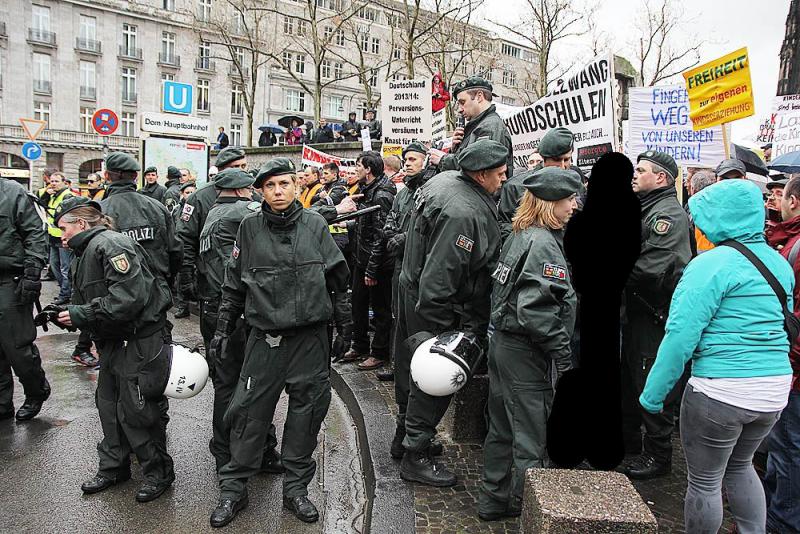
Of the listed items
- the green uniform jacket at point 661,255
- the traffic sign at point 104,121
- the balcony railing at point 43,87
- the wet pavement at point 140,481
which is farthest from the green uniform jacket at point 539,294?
the balcony railing at point 43,87

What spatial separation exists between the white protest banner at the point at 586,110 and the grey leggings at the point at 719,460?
4059 millimetres

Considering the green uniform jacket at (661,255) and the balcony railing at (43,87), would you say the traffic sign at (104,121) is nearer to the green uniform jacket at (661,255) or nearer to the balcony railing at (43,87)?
the green uniform jacket at (661,255)

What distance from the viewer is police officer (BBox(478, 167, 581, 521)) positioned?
11.1 ft

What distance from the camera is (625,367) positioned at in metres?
4.70

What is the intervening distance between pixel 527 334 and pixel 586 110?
4.15 m

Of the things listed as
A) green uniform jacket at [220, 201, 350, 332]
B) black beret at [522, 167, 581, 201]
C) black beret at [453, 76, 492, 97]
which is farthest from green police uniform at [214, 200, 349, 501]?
black beret at [453, 76, 492, 97]

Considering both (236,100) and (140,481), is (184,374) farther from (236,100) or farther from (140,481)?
(236,100)

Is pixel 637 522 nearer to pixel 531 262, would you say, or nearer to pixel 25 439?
pixel 531 262

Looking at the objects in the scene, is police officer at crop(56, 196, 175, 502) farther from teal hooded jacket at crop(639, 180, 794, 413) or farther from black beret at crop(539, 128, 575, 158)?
teal hooded jacket at crop(639, 180, 794, 413)

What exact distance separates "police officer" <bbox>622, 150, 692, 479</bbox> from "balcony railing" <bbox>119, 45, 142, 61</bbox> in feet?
186

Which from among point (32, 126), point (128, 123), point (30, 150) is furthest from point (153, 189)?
point (128, 123)

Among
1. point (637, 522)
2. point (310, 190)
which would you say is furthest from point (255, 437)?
point (310, 190)

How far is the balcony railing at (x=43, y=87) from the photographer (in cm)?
4919

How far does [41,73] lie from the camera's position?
49500mm
